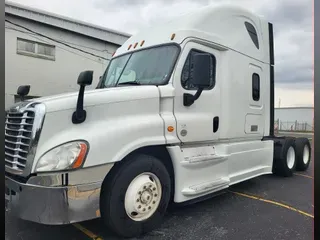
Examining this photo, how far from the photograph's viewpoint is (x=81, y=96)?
2.85m

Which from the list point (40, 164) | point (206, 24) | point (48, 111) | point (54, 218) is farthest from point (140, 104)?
point (206, 24)

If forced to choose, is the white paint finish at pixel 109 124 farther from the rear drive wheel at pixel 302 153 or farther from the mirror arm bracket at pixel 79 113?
the rear drive wheel at pixel 302 153

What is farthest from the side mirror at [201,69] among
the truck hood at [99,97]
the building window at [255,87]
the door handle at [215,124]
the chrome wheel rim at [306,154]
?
the chrome wheel rim at [306,154]

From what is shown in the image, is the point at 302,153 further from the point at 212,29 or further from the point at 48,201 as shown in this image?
the point at 48,201

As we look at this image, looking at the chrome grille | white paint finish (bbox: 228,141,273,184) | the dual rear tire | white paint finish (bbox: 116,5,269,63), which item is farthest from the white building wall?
the dual rear tire

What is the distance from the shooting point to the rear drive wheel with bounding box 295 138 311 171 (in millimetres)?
6820

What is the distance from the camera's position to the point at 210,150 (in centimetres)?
423

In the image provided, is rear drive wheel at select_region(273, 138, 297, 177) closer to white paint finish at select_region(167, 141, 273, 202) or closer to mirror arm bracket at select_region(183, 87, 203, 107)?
white paint finish at select_region(167, 141, 273, 202)

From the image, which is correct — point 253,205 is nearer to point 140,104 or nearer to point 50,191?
point 140,104

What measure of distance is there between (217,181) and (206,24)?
7.75 ft

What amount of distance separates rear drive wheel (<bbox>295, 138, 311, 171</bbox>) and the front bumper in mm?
5664

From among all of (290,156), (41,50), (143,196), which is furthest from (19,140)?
(290,156)

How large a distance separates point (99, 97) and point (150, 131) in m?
0.72

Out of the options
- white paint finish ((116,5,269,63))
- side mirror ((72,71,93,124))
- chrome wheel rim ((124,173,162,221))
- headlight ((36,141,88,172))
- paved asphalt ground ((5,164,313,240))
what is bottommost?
paved asphalt ground ((5,164,313,240))
